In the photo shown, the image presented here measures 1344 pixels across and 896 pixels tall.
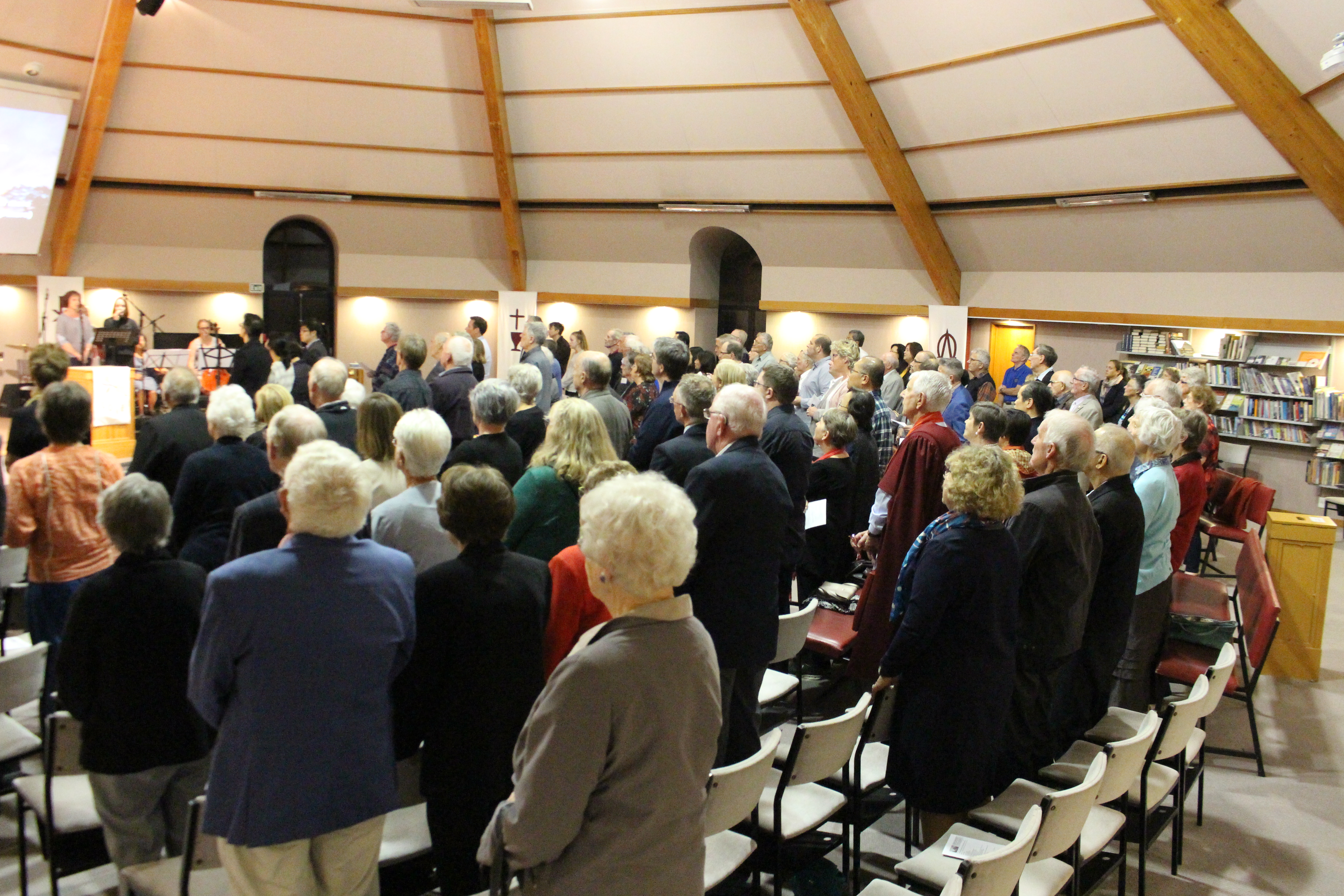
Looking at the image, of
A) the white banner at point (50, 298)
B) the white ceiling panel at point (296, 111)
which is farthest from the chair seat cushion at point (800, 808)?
the white banner at point (50, 298)

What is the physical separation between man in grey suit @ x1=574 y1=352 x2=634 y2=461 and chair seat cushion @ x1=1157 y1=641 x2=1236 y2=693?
2.78 m

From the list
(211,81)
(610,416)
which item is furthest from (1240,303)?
(211,81)

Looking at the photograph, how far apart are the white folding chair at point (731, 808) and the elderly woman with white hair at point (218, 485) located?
204cm

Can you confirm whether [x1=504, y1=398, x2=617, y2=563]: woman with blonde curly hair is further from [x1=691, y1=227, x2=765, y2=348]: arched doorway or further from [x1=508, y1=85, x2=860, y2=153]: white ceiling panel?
[x1=691, y1=227, x2=765, y2=348]: arched doorway

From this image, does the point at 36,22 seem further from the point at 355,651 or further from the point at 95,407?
the point at 355,651

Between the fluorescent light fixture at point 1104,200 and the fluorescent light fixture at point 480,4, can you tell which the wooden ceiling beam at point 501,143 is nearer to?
the fluorescent light fixture at point 480,4

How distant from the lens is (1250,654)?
177 inches

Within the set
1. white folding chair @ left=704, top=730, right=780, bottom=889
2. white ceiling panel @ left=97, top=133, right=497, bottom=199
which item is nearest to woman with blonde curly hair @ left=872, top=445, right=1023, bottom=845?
white folding chair @ left=704, top=730, right=780, bottom=889

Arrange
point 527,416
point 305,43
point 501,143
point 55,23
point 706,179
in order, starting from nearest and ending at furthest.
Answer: point 527,416 → point 55,23 → point 305,43 → point 501,143 → point 706,179

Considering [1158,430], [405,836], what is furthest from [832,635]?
[405,836]

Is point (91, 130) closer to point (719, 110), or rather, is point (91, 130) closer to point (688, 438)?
point (719, 110)

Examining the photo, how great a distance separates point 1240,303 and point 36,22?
1199 centimetres

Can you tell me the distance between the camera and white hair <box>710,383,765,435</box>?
3.38 m

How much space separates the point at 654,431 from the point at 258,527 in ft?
9.02
